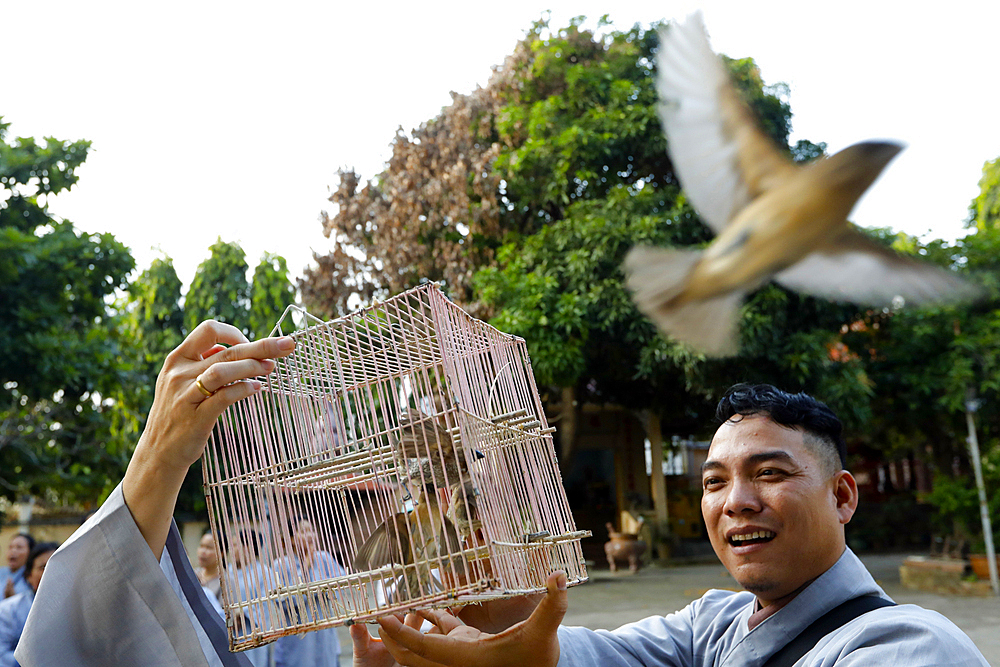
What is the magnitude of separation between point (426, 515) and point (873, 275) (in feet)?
10.4

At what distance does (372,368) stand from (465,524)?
53 cm

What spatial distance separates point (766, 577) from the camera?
64.1 inches

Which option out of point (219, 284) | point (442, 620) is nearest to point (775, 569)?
point (442, 620)

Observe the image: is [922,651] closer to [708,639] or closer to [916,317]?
[708,639]

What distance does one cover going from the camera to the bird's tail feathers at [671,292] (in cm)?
486

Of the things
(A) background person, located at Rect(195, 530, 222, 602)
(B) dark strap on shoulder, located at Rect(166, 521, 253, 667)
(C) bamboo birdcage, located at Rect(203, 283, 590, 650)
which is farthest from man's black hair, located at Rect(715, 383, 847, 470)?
(A) background person, located at Rect(195, 530, 222, 602)

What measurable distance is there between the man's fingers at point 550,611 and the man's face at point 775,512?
0.41 meters

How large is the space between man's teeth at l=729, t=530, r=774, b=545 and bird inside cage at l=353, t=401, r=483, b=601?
0.55 m

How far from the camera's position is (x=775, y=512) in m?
1.61

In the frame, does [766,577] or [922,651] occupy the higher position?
[766,577]

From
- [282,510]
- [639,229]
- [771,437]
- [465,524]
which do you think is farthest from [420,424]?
[639,229]

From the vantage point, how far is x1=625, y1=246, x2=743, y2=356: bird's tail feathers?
15.9 feet

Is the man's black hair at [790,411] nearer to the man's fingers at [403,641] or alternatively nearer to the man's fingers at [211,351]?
the man's fingers at [403,641]

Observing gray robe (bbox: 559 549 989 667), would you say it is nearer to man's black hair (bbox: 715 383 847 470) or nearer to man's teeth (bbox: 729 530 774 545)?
man's teeth (bbox: 729 530 774 545)
